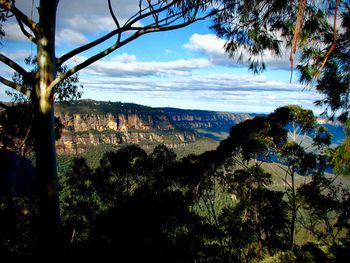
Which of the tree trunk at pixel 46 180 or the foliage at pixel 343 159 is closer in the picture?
the tree trunk at pixel 46 180

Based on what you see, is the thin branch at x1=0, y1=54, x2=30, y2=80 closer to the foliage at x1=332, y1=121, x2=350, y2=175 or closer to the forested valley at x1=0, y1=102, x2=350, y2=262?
the foliage at x1=332, y1=121, x2=350, y2=175

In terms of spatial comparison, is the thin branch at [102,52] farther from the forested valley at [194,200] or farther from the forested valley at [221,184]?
the forested valley at [194,200]

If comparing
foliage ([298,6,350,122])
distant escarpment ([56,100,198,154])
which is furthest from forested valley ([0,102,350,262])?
distant escarpment ([56,100,198,154])

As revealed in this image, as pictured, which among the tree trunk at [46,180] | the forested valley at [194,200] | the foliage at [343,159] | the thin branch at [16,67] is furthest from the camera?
the forested valley at [194,200]

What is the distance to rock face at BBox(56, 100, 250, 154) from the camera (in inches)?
4530

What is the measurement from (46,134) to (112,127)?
136792 millimetres

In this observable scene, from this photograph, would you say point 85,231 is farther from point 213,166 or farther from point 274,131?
point 274,131

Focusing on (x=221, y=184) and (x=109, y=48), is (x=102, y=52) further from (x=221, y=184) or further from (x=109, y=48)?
(x=221, y=184)

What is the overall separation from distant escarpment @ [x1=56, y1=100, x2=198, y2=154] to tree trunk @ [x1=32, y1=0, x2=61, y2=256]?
108 meters

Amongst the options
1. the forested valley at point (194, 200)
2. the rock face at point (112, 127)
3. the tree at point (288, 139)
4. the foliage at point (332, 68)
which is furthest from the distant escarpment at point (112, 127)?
the foliage at point (332, 68)

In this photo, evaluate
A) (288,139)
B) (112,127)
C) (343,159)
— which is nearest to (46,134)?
(343,159)

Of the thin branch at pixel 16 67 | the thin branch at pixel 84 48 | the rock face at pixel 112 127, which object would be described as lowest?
the rock face at pixel 112 127

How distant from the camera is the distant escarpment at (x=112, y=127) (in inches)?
4532

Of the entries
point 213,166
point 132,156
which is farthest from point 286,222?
point 132,156
